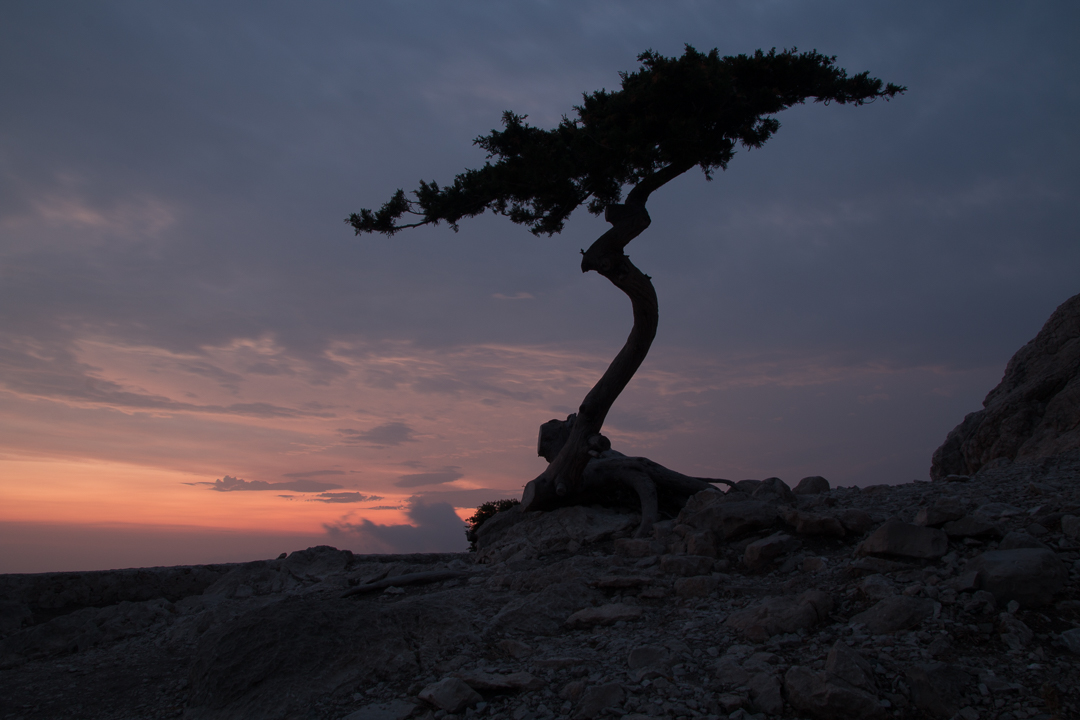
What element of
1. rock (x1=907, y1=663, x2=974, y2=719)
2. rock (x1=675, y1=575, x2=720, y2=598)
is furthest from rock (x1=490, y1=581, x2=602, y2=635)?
rock (x1=907, y1=663, x2=974, y2=719)

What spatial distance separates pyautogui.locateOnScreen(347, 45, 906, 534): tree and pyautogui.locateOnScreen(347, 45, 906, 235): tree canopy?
0.05ft

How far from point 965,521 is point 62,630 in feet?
31.9

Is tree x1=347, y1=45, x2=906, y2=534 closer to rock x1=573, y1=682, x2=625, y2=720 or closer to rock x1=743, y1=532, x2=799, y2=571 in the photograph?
rock x1=743, y1=532, x2=799, y2=571

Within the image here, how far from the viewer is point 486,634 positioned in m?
5.61

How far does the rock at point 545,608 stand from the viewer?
18.5 ft

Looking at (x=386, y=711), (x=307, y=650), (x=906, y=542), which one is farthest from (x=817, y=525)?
(x=307, y=650)

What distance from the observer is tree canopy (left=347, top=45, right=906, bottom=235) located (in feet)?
27.2

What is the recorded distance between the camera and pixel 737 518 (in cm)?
698

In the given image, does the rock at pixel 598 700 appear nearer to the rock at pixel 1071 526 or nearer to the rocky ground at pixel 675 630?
the rocky ground at pixel 675 630

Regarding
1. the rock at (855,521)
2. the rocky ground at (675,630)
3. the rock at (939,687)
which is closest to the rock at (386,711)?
the rocky ground at (675,630)

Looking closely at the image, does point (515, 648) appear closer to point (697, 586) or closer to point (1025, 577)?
point (697, 586)

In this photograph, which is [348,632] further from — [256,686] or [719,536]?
[719,536]

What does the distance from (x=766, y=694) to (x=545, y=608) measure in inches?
92.6

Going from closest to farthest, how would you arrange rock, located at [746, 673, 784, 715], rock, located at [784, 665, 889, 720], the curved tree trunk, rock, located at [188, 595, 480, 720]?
1. rock, located at [784, 665, 889, 720]
2. rock, located at [746, 673, 784, 715]
3. rock, located at [188, 595, 480, 720]
4. the curved tree trunk
